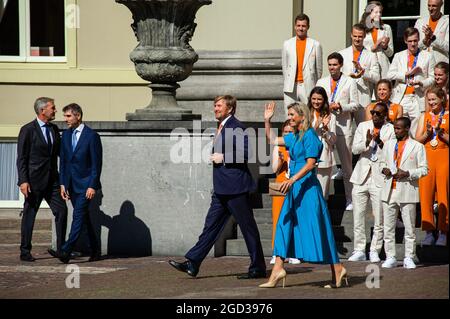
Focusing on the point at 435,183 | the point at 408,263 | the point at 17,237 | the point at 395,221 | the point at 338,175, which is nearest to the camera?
the point at 408,263

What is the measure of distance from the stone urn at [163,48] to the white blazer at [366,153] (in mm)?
2387

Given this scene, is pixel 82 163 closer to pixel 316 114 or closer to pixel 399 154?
pixel 316 114

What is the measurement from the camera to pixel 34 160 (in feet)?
49.7

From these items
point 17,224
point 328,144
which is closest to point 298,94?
point 328,144

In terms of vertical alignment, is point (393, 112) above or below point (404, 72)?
below

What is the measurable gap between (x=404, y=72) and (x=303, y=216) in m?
3.80

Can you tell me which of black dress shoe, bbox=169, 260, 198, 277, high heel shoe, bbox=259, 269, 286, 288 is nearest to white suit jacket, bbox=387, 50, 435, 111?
black dress shoe, bbox=169, 260, 198, 277

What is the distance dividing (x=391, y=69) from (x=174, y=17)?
2.81 meters

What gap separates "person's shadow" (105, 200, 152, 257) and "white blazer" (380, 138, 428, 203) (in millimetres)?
3192

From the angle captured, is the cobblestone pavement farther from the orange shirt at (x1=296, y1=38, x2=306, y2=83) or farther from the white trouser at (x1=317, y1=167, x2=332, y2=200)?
the orange shirt at (x1=296, y1=38, x2=306, y2=83)

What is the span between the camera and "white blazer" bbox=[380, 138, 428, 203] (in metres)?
13.7

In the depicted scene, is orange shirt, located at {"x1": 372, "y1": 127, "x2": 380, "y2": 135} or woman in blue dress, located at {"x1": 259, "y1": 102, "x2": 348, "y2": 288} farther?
orange shirt, located at {"x1": 372, "y1": 127, "x2": 380, "y2": 135}

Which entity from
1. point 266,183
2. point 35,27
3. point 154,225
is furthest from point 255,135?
point 35,27

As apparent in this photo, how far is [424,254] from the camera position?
14.1 m
